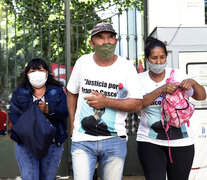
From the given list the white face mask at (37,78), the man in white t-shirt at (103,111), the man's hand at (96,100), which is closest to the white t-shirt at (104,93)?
the man in white t-shirt at (103,111)

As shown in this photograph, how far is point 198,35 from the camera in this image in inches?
167

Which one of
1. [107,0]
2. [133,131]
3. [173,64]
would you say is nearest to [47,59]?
[107,0]

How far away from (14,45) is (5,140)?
5.35 feet

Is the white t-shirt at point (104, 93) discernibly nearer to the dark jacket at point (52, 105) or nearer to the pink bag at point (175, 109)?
the pink bag at point (175, 109)

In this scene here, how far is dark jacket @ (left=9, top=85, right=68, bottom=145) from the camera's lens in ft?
9.97

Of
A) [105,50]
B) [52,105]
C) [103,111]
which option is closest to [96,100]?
[103,111]

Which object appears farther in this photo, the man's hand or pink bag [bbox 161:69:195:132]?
pink bag [bbox 161:69:195:132]

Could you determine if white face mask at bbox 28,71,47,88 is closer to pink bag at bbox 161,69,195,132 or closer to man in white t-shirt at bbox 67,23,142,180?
man in white t-shirt at bbox 67,23,142,180

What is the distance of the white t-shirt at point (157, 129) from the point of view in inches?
105

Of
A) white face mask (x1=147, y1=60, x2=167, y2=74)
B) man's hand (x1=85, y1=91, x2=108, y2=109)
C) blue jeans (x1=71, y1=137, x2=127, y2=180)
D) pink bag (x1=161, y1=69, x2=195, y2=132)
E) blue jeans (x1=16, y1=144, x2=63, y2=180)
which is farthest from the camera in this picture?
blue jeans (x1=16, y1=144, x2=63, y2=180)

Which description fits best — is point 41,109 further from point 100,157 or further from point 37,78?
point 100,157

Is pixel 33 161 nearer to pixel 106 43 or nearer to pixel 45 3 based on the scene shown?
pixel 106 43

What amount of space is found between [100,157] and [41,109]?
846 millimetres

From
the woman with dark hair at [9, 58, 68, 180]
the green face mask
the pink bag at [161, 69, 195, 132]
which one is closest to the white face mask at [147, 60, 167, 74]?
the pink bag at [161, 69, 195, 132]
